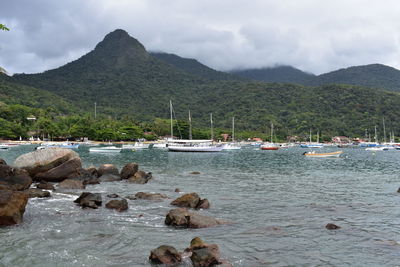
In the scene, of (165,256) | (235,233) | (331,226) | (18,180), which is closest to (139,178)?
(18,180)

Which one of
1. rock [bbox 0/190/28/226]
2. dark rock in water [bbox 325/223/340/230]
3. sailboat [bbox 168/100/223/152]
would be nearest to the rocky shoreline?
rock [bbox 0/190/28/226]

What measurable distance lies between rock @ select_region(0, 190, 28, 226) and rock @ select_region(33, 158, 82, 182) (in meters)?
15.5

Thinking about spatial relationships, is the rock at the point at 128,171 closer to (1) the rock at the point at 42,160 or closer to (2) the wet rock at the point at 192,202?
(1) the rock at the point at 42,160

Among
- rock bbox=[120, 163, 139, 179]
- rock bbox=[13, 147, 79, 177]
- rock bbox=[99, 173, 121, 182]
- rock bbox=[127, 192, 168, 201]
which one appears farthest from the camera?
rock bbox=[120, 163, 139, 179]

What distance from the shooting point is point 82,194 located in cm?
2292

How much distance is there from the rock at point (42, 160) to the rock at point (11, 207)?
15.7 metres

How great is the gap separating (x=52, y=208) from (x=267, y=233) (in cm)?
1311

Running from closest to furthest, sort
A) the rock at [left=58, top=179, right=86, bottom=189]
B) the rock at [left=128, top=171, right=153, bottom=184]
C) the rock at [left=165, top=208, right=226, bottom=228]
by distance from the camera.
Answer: the rock at [left=165, top=208, right=226, bottom=228] < the rock at [left=58, top=179, right=86, bottom=189] < the rock at [left=128, top=171, right=153, bottom=184]

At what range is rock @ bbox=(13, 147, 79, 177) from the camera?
32.2 meters

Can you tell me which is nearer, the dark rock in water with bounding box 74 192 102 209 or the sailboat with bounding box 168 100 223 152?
the dark rock in water with bounding box 74 192 102 209

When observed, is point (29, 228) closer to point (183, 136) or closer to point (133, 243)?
point (133, 243)

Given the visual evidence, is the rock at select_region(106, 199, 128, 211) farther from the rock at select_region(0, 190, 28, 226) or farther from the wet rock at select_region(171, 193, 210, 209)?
the rock at select_region(0, 190, 28, 226)

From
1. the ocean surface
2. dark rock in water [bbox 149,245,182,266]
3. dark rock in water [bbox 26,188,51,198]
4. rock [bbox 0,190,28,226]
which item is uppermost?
Answer: rock [bbox 0,190,28,226]

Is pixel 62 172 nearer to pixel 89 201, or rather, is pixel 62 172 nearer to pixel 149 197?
pixel 149 197
